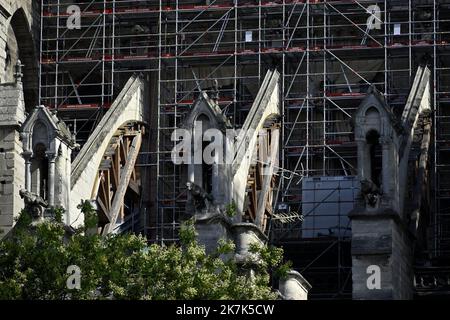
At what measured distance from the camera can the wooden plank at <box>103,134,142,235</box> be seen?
6444 centimetres

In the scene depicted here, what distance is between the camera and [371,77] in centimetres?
6938

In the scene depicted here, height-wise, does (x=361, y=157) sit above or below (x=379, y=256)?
above

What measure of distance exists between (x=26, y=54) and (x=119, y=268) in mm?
19124

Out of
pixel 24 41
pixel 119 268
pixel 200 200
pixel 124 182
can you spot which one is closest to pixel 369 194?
pixel 200 200

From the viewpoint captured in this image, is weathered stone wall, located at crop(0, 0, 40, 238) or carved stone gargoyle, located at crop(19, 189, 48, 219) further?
weathered stone wall, located at crop(0, 0, 40, 238)

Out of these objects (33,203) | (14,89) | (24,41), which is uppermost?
(24,41)

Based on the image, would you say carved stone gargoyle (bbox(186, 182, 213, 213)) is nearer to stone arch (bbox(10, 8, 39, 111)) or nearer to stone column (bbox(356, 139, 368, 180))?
stone column (bbox(356, 139, 368, 180))

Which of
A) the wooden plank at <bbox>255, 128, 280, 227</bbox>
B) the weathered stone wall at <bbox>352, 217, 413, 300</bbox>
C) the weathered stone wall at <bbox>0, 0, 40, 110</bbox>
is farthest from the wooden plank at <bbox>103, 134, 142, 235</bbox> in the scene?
the weathered stone wall at <bbox>352, 217, 413, 300</bbox>

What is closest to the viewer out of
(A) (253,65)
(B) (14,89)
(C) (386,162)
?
(C) (386,162)

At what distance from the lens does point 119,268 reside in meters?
51.2

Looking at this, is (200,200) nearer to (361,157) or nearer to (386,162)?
(361,157)

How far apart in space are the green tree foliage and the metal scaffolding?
13.6 m

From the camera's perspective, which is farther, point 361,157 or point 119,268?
point 361,157

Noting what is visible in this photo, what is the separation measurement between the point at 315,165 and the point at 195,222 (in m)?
10.1
